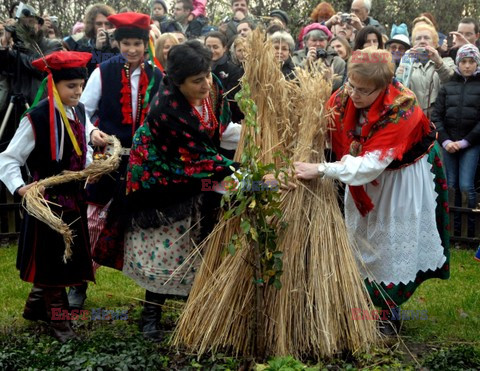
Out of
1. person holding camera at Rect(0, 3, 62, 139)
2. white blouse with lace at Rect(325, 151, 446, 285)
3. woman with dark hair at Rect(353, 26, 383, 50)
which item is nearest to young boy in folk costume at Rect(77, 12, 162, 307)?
white blouse with lace at Rect(325, 151, 446, 285)

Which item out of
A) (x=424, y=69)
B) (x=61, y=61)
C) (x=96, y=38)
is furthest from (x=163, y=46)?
(x=424, y=69)

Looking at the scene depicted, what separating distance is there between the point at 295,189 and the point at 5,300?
2.51 meters

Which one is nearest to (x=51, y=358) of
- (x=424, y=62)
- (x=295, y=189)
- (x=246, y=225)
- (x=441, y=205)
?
(x=246, y=225)

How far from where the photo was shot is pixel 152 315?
4379 millimetres

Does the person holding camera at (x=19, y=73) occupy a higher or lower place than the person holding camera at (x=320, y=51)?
lower

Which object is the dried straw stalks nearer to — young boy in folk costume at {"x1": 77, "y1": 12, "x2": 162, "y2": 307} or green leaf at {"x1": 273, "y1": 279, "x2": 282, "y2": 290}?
green leaf at {"x1": 273, "y1": 279, "x2": 282, "y2": 290}

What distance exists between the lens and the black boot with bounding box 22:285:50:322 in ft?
14.8

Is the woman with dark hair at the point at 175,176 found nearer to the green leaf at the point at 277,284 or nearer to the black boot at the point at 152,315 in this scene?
the black boot at the point at 152,315

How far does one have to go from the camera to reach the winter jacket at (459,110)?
679 cm

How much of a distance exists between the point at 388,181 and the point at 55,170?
6.34 ft

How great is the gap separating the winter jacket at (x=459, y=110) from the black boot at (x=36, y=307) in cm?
409

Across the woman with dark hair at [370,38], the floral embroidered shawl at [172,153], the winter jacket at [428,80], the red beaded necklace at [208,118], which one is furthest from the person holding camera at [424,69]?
the floral embroidered shawl at [172,153]

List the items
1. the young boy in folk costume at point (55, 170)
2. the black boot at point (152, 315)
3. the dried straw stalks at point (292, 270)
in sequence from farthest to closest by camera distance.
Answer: the black boot at point (152, 315)
the young boy in folk costume at point (55, 170)
the dried straw stalks at point (292, 270)

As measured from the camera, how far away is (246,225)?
11.6 ft
